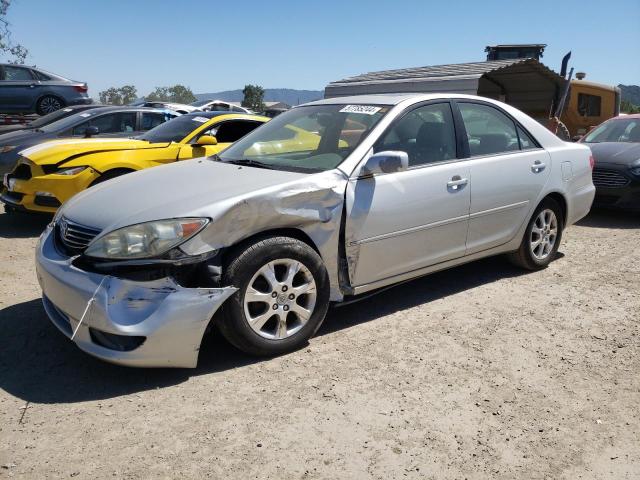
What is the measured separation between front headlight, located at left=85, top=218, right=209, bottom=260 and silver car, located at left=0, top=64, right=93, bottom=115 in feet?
42.7

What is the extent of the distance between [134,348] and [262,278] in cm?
80

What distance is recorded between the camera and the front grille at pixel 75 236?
10.4 feet

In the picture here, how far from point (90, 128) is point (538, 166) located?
5850 millimetres

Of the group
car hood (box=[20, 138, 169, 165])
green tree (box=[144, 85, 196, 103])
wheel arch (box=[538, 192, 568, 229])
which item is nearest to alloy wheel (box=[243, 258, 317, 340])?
wheel arch (box=[538, 192, 568, 229])

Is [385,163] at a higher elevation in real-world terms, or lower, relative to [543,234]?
higher

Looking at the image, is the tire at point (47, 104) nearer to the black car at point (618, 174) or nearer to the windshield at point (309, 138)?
the windshield at point (309, 138)

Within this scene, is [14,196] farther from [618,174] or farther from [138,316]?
[618,174]

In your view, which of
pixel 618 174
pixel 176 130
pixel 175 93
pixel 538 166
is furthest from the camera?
pixel 175 93

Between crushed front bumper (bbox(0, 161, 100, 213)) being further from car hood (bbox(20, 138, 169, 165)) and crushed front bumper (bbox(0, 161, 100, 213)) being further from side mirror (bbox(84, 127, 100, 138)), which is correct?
side mirror (bbox(84, 127, 100, 138))

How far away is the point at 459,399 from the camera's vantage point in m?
3.00

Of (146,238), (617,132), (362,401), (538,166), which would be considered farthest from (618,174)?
(146,238)

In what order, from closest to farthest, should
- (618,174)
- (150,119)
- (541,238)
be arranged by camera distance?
(541,238), (618,174), (150,119)

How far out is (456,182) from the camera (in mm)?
4129

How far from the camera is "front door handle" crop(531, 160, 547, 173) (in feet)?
15.6
